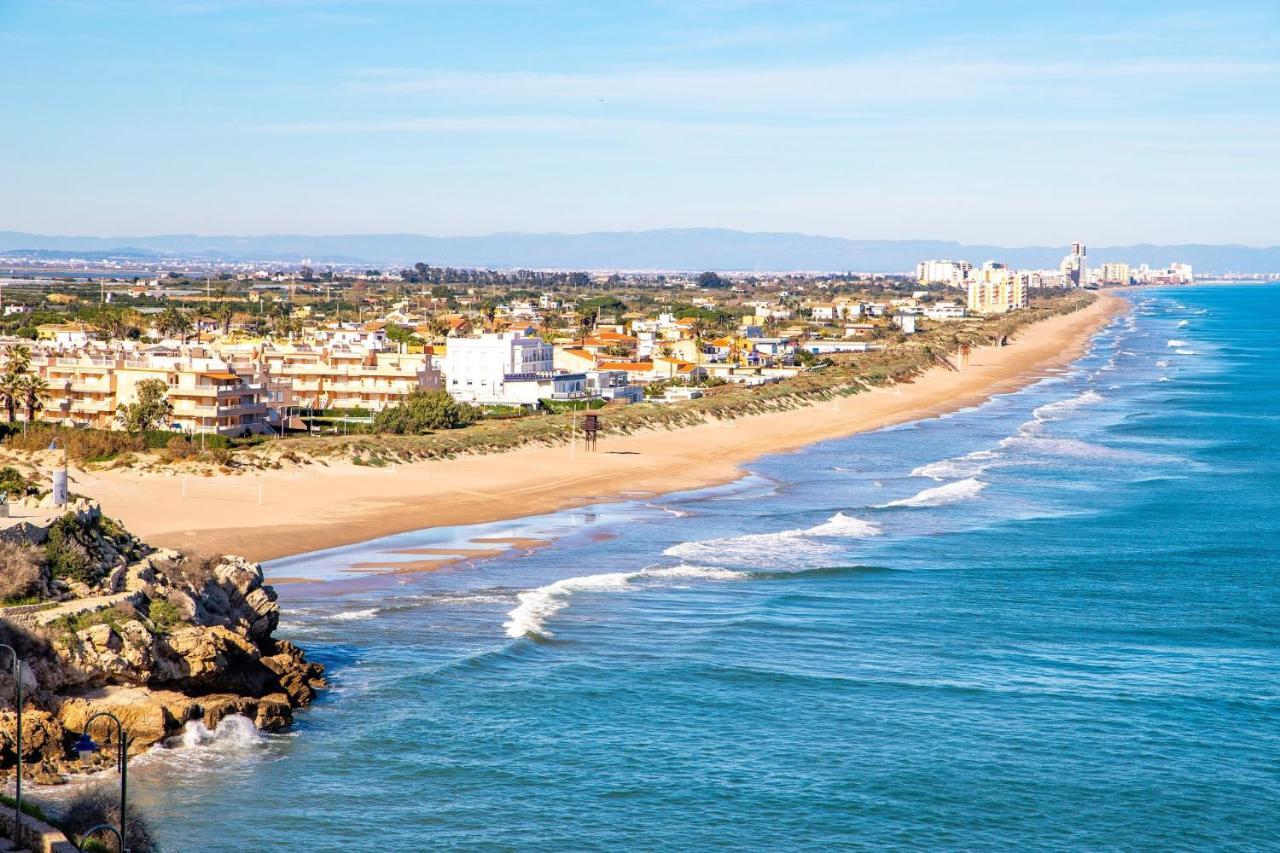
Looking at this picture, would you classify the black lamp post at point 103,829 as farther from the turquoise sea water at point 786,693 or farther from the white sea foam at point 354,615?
the white sea foam at point 354,615

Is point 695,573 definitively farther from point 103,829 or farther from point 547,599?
point 103,829

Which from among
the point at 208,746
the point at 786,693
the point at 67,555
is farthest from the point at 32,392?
the point at 786,693

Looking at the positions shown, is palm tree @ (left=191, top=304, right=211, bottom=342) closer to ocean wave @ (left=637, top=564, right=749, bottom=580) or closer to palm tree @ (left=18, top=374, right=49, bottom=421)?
palm tree @ (left=18, top=374, right=49, bottom=421)

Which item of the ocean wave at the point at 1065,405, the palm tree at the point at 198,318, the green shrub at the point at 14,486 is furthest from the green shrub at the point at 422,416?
the palm tree at the point at 198,318

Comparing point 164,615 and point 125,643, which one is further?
point 164,615

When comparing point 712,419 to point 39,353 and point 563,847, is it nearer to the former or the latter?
point 39,353

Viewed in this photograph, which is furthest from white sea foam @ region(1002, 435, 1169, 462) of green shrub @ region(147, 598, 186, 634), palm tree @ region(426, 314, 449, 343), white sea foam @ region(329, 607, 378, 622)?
palm tree @ region(426, 314, 449, 343)
